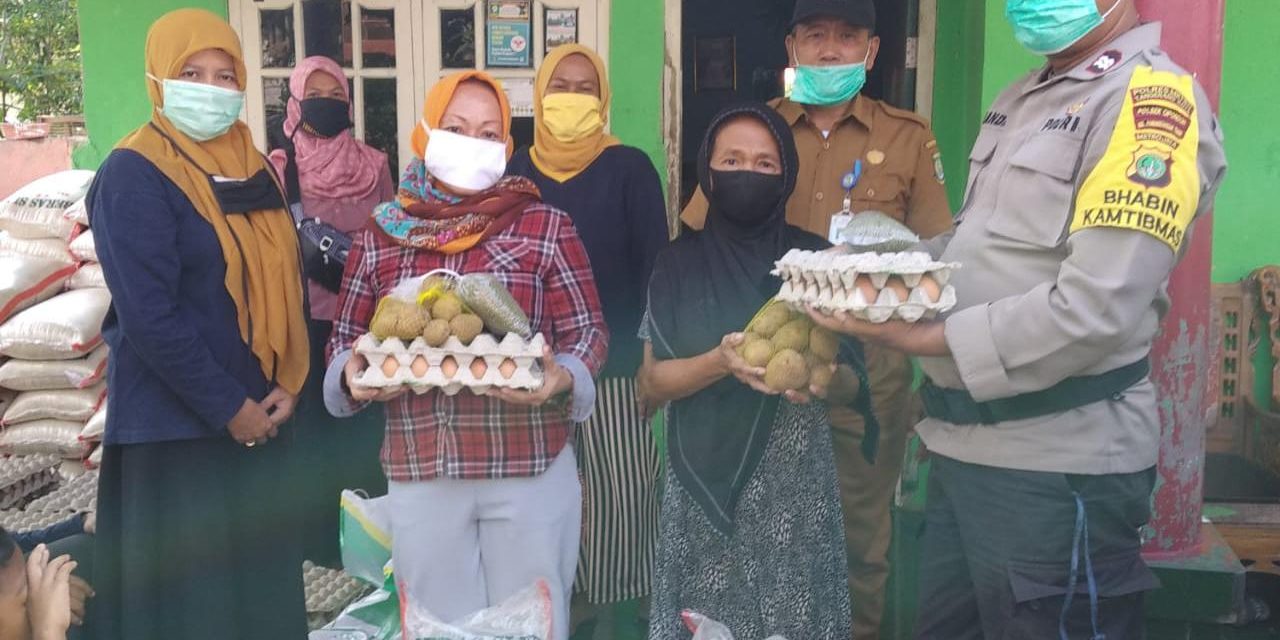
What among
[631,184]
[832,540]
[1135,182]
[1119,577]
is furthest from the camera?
[631,184]

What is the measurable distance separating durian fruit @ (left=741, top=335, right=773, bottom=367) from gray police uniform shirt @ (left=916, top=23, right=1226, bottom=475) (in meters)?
0.35

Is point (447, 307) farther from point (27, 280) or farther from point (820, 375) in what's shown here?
point (27, 280)

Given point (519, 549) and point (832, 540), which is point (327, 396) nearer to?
point (519, 549)

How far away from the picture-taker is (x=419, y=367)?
229 cm

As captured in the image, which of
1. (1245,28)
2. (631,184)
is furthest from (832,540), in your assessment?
(1245,28)

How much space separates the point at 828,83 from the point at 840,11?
218 mm

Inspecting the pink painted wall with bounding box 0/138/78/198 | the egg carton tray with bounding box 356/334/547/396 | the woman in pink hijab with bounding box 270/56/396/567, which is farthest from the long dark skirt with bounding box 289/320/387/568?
the pink painted wall with bounding box 0/138/78/198

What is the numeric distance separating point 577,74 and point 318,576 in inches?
84.2

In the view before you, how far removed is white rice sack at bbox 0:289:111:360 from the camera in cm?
483

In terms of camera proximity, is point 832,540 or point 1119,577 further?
point 832,540

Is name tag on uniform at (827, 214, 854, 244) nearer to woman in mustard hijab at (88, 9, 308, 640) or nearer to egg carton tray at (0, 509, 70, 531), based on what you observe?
woman in mustard hijab at (88, 9, 308, 640)

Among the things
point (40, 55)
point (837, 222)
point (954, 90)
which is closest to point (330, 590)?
point (837, 222)

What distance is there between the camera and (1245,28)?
4.71 meters

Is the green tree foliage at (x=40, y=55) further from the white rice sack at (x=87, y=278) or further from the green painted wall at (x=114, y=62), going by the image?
the white rice sack at (x=87, y=278)
